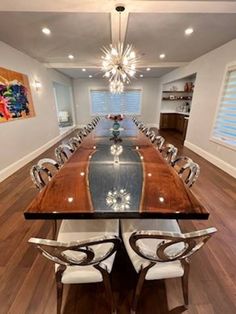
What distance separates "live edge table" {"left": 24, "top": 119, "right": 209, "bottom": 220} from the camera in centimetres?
101

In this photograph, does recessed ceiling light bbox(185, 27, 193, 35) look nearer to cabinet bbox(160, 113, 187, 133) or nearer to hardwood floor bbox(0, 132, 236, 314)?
hardwood floor bbox(0, 132, 236, 314)

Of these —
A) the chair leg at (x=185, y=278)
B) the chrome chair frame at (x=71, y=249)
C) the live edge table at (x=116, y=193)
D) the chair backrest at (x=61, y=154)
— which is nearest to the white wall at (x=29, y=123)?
the chair backrest at (x=61, y=154)

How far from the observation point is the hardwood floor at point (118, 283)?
1.24 metres

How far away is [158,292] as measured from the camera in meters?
1.34

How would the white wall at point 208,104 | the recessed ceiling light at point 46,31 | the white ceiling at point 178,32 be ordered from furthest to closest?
the white wall at point 208,104
the recessed ceiling light at point 46,31
the white ceiling at point 178,32

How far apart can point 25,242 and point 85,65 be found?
5.30 metres

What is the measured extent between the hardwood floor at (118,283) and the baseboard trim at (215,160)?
1664 mm

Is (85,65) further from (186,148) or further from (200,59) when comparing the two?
(186,148)

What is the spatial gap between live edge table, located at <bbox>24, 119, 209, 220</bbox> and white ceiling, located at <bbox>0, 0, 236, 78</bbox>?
80.0 inches

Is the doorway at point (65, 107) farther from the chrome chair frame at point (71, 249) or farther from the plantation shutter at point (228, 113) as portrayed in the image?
the chrome chair frame at point (71, 249)

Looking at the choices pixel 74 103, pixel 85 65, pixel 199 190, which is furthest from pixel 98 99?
pixel 199 190

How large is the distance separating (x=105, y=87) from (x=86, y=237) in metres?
8.57

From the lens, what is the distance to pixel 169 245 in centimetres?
88

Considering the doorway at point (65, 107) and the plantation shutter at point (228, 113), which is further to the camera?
the doorway at point (65, 107)
